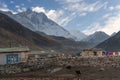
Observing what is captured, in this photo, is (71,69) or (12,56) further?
(12,56)

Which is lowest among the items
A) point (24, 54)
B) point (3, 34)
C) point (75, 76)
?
point (75, 76)

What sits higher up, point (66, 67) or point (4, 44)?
point (4, 44)

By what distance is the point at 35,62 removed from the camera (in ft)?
144

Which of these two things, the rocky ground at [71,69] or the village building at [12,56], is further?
the village building at [12,56]

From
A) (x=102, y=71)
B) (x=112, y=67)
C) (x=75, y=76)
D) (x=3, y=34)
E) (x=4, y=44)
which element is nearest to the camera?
(x=75, y=76)

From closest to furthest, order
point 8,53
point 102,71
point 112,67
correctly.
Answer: point 102,71
point 112,67
point 8,53

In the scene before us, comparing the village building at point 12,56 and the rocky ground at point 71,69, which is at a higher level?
the village building at point 12,56

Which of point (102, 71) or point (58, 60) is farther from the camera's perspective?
point (58, 60)

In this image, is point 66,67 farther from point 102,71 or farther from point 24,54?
point 24,54

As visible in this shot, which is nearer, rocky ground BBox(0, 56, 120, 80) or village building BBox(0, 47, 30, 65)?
rocky ground BBox(0, 56, 120, 80)

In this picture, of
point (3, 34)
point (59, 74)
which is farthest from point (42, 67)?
point (3, 34)

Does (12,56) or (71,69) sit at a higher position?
(12,56)

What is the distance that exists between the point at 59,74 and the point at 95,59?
8323 millimetres

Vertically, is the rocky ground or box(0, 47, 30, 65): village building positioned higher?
box(0, 47, 30, 65): village building
